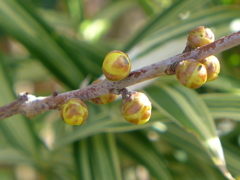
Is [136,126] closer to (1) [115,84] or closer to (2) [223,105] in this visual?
(2) [223,105]

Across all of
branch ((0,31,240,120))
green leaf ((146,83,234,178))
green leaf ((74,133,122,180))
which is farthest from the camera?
green leaf ((74,133,122,180))

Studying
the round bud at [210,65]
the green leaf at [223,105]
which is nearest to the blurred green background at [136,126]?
the green leaf at [223,105]

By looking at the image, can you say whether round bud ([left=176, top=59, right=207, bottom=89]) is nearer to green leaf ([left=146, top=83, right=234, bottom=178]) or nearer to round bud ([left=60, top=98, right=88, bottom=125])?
round bud ([left=60, top=98, right=88, bottom=125])

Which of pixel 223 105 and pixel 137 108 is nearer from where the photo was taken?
pixel 137 108

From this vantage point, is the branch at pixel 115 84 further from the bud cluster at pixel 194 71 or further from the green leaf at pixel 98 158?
the green leaf at pixel 98 158

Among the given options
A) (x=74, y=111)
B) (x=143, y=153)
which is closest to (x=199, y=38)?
(x=74, y=111)

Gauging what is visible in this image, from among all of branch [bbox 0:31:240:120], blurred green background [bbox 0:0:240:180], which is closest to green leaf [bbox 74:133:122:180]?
blurred green background [bbox 0:0:240:180]
